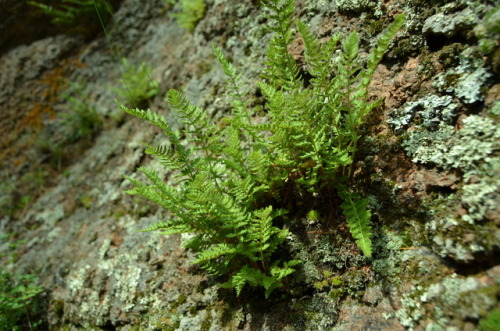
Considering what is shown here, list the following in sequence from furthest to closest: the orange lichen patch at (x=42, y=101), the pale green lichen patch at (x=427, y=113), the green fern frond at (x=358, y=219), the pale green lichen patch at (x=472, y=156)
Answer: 1. the orange lichen patch at (x=42, y=101)
2. the pale green lichen patch at (x=427, y=113)
3. the green fern frond at (x=358, y=219)
4. the pale green lichen patch at (x=472, y=156)

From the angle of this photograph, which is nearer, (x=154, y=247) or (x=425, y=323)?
(x=425, y=323)

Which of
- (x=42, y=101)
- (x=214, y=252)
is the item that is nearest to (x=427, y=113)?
(x=214, y=252)

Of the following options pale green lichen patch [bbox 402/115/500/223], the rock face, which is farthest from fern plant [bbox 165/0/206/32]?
pale green lichen patch [bbox 402/115/500/223]

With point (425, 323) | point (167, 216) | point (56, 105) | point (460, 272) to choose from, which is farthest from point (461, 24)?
point (56, 105)

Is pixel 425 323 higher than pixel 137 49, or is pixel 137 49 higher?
pixel 137 49

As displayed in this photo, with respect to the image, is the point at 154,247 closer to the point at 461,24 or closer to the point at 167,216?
the point at 167,216

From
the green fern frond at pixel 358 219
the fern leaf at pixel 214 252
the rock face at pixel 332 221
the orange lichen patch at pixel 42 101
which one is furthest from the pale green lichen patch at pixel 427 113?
the orange lichen patch at pixel 42 101

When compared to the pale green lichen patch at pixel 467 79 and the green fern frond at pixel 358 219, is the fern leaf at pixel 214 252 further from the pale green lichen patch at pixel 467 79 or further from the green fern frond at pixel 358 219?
the pale green lichen patch at pixel 467 79
